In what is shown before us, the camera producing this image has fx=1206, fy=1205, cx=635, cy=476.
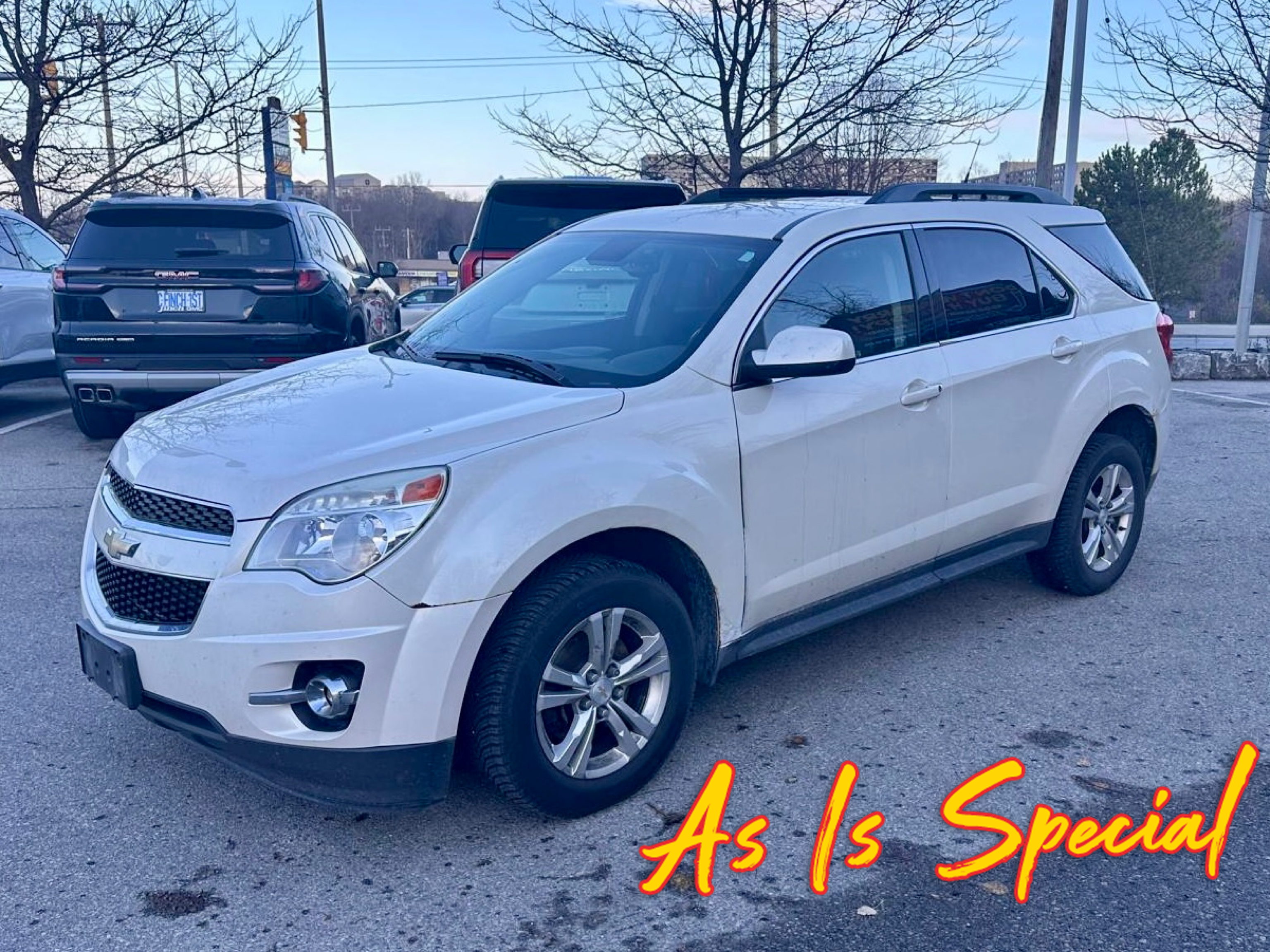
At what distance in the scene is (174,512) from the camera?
128 inches

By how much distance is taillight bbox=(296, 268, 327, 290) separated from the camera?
805 centimetres

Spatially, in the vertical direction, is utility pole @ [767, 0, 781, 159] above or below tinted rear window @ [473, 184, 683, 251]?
above

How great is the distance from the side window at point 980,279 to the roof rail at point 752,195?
0.53m

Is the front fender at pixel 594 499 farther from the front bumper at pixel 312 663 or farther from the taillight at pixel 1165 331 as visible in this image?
the taillight at pixel 1165 331

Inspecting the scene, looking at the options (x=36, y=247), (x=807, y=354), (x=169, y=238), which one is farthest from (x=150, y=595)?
(x=36, y=247)

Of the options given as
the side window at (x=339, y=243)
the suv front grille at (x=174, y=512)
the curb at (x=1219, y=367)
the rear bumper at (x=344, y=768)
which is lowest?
the rear bumper at (x=344, y=768)

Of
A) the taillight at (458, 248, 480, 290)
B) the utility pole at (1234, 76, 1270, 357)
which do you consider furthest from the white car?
the utility pole at (1234, 76, 1270, 357)

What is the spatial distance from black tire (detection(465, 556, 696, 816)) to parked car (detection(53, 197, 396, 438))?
5270 mm

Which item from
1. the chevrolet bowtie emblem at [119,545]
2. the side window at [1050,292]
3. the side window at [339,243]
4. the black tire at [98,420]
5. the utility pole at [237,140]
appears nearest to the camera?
the chevrolet bowtie emblem at [119,545]

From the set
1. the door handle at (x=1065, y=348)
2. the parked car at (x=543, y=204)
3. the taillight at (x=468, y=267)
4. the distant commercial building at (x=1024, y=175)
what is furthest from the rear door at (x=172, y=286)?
the distant commercial building at (x=1024, y=175)

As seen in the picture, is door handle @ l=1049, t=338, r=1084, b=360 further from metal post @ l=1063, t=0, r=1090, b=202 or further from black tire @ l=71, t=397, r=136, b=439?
metal post @ l=1063, t=0, r=1090, b=202

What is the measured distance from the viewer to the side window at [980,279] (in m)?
4.59

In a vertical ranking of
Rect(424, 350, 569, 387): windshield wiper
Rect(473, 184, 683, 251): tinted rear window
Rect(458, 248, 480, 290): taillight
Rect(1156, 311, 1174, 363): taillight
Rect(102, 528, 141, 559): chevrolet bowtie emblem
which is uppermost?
Rect(473, 184, 683, 251): tinted rear window

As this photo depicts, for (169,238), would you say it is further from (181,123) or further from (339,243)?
(181,123)
